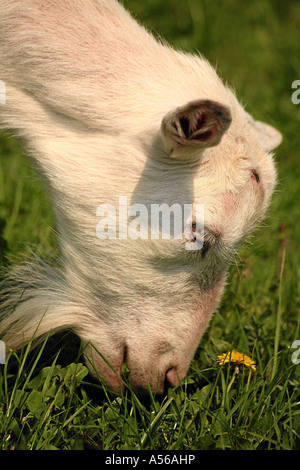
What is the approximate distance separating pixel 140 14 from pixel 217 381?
5.64m

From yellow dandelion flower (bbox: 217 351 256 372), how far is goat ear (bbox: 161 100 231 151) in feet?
4.34

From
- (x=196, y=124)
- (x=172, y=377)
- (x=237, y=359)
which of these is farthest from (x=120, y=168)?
(x=237, y=359)

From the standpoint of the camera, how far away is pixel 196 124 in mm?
3184

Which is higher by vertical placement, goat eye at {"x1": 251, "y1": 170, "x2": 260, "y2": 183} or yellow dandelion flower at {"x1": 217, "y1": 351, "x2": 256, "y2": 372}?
goat eye at {"x1": 251, "y1": 170, "x2": 260, "y2": 183}

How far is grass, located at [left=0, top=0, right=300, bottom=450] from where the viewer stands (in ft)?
11.5

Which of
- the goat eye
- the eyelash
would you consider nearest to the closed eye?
the eyelash

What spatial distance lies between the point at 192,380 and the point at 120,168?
136 centimetres

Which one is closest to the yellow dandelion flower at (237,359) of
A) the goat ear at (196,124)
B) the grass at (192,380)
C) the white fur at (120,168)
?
the grass at (192,380)

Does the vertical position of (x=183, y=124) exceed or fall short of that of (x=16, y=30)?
it falls short

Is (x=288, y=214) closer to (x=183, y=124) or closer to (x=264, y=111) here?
(x=264, y=111)

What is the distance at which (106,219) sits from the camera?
352cm

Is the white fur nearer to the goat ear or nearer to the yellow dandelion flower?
the goat ear
